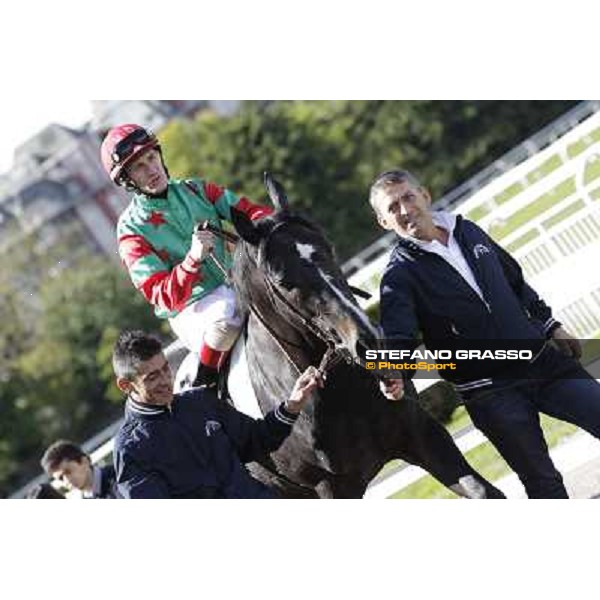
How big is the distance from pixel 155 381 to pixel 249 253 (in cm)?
71

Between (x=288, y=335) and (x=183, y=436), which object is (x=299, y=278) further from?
(x=183, y=436)

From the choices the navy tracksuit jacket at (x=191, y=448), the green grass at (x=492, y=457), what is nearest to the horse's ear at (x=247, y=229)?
the navy tracksuit jacket at (x=191, y=448)

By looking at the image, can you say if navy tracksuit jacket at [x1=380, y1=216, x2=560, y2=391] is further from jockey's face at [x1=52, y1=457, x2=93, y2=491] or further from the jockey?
jockey's face at [x1=52, y1=457, x2=93, y2=491]

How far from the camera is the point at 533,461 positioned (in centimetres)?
579

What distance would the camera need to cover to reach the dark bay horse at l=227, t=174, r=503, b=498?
18.5ft

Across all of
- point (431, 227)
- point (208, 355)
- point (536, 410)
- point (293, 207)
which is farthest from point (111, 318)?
point (536, 410)

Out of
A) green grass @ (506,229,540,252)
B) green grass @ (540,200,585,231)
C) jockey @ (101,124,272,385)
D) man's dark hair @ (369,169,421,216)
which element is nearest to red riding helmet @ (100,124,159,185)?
jockey @ (101,124,272,385)

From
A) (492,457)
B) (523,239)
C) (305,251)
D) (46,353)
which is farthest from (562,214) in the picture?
(46,353)

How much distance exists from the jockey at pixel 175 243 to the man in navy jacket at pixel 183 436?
10.2 inches

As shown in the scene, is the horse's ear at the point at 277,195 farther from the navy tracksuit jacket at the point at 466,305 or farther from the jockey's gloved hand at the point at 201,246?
the navy tracksuit jacket at the point at 466,305

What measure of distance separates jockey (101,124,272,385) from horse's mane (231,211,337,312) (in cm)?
10

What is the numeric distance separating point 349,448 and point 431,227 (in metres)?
1.09

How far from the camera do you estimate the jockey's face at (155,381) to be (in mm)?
5762

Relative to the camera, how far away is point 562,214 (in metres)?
6.14
